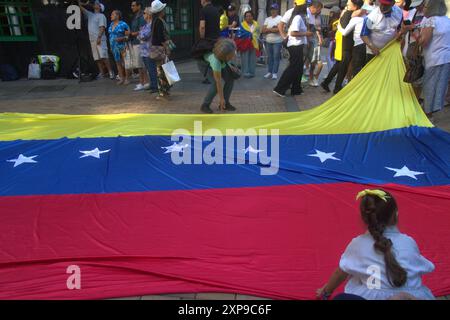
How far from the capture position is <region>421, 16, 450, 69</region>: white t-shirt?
18.2 ft

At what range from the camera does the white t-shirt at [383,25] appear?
6.38 m

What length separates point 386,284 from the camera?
83.2 inches

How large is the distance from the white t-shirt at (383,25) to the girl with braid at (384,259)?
5066mm

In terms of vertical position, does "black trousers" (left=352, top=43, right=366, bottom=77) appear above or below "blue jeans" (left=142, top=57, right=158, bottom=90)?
above

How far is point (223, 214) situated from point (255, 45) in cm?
711

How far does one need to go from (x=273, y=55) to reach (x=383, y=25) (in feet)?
11.3

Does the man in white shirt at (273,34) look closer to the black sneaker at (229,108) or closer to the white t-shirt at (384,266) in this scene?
the black sneaker at (229,108)

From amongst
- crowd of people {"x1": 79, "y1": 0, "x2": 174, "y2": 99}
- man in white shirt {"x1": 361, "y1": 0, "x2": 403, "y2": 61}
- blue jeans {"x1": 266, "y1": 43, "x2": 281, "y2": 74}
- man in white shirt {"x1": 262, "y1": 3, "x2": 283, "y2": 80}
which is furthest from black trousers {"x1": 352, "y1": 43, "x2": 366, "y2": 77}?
crowd of people {"x1": 79, "y1": 0, "x2": 174, "y2": 99}

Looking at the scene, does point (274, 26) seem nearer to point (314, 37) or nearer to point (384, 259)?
point (314, 37)

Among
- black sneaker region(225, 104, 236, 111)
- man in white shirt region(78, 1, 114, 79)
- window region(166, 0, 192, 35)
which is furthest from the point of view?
window region(166, 0, 192, 35)

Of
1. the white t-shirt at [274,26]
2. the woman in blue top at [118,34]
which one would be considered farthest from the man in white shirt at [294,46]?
the woman in blue top at [118,34]

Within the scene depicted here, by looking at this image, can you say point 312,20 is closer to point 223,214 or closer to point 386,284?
point 223,214

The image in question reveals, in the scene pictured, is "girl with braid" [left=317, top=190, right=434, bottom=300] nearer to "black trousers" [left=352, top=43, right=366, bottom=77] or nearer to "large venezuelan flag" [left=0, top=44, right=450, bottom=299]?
"large venezuelan flag" [left=0, top=44, right=450, bottom=299]
